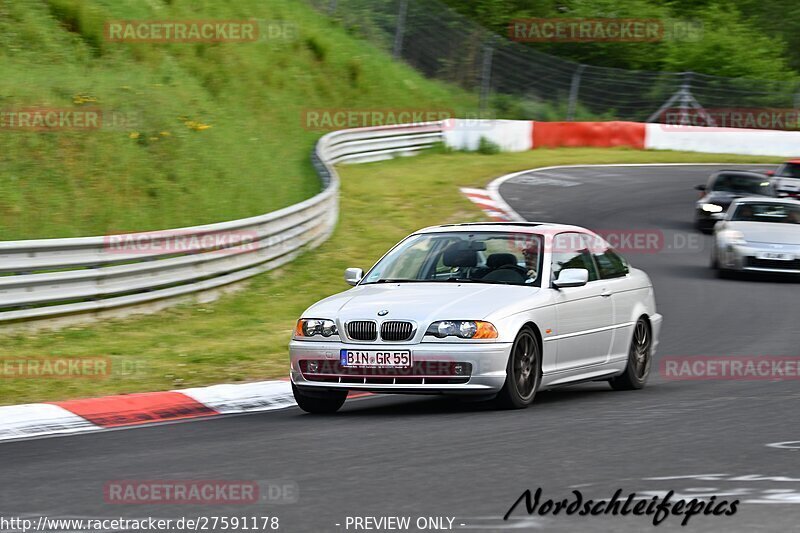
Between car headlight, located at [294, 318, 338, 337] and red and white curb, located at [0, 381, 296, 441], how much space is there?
0.84 m

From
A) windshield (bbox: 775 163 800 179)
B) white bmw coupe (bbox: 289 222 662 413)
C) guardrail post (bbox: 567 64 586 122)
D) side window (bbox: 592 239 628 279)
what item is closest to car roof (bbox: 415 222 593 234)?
white bmw coupe (bbox: 289 222 662 413)

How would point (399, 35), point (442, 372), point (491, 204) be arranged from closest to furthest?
1. point (442, 372)
2. point (491, 204)
3. point (399, 35)

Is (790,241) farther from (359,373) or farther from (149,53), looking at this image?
(149,53)

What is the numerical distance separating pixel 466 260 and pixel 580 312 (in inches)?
37.8

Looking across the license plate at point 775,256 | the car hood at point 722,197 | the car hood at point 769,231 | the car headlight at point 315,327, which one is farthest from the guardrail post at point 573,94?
the car headlight at point 315,327

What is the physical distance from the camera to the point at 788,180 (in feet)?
92.2

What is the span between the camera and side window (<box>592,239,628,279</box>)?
10.7 meters

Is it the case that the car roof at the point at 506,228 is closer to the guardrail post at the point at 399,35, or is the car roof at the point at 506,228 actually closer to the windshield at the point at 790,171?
the windshield at the point at 790,171

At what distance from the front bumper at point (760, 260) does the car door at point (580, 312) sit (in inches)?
400

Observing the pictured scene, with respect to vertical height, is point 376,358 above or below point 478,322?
below

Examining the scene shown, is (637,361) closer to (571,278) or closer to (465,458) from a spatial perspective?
(571,278)

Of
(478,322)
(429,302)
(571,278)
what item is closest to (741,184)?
(571,278)

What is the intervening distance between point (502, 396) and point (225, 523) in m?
3.69

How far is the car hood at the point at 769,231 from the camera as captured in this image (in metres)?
20.3
